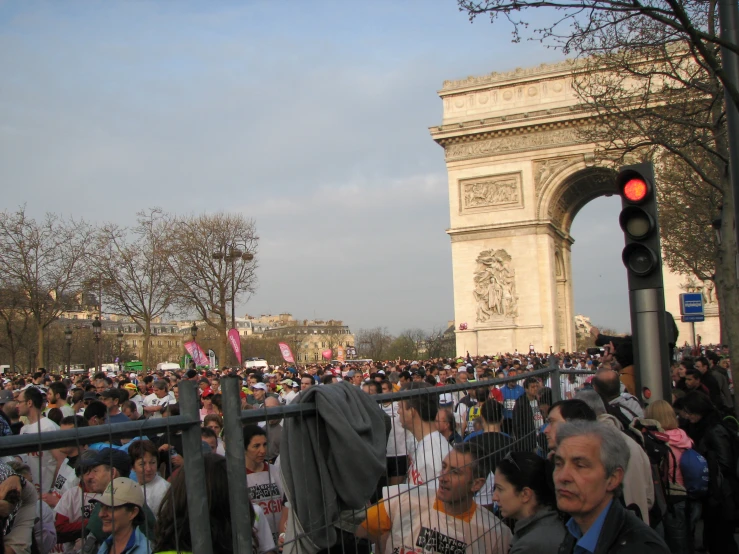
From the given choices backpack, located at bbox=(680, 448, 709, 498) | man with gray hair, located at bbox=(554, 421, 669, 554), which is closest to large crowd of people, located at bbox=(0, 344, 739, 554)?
man with gray hair, located at bbox=(554, 421, 669, 554)

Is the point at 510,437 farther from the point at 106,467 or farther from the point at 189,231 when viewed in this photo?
the point at 189,231

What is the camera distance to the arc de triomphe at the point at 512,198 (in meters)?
33.2

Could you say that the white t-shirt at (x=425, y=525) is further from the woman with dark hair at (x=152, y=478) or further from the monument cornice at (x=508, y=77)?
the monument cornice at (x=508, y=77)

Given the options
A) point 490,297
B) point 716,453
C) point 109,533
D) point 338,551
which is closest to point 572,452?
point 338,551

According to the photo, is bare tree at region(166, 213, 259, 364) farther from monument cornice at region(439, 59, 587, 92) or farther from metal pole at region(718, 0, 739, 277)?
metal pole at region(718, 0, 739, 277)

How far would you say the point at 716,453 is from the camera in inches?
245

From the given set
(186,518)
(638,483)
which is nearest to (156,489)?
(186,518)

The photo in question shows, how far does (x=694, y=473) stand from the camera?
589 centimetres

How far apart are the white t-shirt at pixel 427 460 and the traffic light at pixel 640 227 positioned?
3250 mm

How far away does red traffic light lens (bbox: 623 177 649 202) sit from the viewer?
248 inches

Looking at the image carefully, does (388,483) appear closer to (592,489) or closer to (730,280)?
(592,489)

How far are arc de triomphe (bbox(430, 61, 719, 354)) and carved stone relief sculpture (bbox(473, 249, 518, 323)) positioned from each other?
0.15 feet

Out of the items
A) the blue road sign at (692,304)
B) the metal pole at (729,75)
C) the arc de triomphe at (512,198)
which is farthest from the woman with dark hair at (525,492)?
the arc de triomphe at (512,198)

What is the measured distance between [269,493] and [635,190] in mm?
4161
